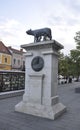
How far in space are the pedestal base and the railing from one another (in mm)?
6709

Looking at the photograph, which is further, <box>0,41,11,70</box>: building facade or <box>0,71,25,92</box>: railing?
<box>0,41,11,70</box>: building facade

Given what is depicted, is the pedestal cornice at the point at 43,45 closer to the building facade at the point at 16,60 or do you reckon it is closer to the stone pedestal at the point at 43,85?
the stone pedestal at the point at 43,85

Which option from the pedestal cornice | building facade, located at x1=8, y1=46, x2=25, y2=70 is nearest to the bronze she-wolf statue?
the pedestal cornice

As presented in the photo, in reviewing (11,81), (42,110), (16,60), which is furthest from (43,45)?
(16,60)

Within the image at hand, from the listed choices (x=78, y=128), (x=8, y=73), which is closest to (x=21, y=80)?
(x=8, y=73)

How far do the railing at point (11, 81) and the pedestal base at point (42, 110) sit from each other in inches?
264

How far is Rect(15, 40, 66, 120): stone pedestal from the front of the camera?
27.0ft

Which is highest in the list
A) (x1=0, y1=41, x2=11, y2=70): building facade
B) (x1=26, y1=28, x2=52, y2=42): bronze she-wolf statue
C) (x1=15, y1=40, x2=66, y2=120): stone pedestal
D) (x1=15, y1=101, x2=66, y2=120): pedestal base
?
(x1=0, y1=41, x2=11, y2=70): building facade

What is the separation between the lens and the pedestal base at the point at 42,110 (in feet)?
25.8

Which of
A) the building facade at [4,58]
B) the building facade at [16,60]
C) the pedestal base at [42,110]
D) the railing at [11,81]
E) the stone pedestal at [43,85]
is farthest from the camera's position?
the building facade at [16,60]

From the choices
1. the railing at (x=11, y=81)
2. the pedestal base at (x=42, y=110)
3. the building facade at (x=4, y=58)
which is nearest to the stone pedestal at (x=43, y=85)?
the pedestal base at (x=42, y=110)

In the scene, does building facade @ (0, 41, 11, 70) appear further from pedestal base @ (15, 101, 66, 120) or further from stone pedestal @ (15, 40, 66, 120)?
pedestal base @ (15, 101, 66, 120)

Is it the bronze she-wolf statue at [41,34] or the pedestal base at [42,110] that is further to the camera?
the bronze she-wolf statue at [41,34]

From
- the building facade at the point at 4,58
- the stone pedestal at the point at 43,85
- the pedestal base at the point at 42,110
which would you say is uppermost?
the building facade at the point at 4,58
